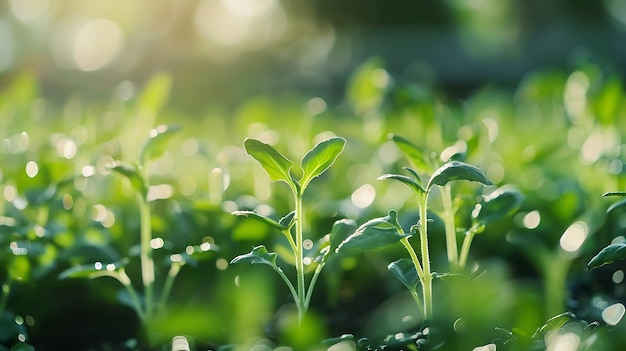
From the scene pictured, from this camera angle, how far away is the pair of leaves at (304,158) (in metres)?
1.12

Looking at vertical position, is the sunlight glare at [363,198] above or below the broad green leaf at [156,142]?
below

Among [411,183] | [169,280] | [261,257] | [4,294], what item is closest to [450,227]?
[411,183]

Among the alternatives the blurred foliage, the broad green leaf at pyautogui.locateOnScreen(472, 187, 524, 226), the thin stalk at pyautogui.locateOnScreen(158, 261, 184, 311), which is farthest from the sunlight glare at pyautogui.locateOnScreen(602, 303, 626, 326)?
→ the thin stalk at pyautogui.locateOnScreen(158, 261, 184, 311)

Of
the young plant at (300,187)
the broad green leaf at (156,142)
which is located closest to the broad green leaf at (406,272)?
the young plant at (300,187)

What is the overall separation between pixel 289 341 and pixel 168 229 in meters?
0.64

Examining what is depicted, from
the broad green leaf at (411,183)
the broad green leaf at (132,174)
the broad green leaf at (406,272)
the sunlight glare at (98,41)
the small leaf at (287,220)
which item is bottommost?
the broad green leaf at (406,272)

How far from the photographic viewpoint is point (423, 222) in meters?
1.16

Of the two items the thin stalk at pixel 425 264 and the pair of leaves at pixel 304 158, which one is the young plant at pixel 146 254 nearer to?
the pair of leaves at pixel 304 158

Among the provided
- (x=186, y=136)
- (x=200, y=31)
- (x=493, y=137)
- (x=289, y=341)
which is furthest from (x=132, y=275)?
(x=200, y=31)

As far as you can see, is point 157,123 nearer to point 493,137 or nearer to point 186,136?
point 186,136

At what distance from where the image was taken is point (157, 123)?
3.35m

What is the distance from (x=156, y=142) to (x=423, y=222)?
530 millimetres

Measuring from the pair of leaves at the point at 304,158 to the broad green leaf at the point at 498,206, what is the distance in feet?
0.93

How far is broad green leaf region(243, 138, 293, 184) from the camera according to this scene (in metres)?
1.12
